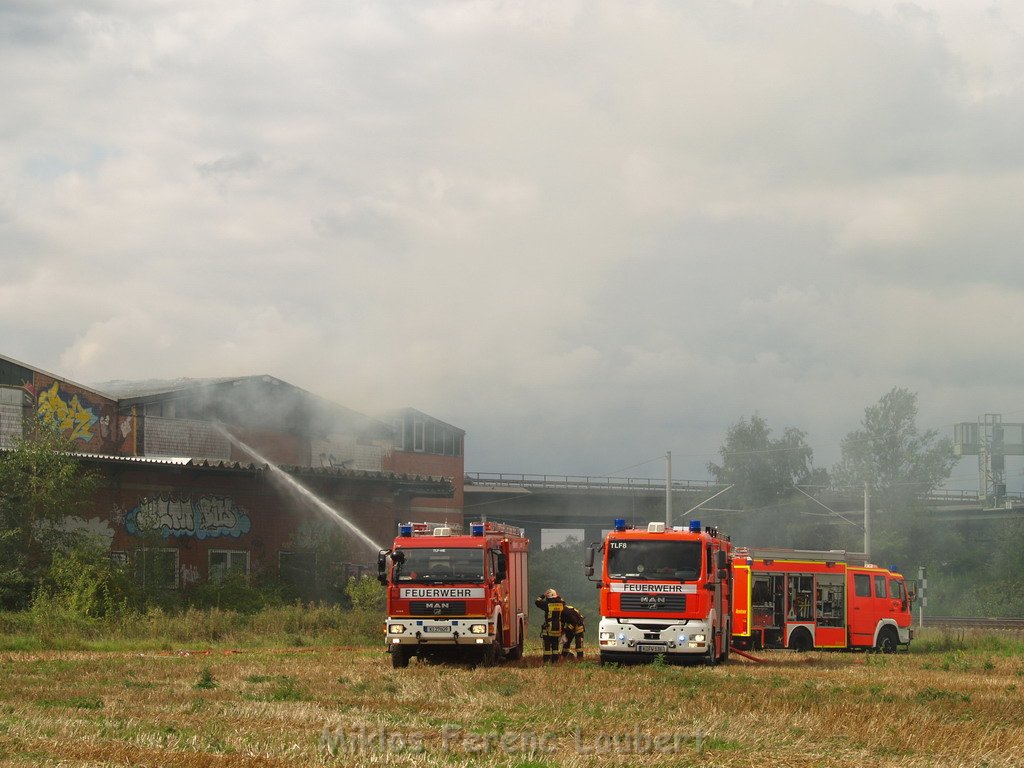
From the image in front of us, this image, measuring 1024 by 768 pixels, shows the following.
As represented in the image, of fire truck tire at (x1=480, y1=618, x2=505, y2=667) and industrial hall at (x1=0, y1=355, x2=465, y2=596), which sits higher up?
industrial hall at (x1=0, y1=355, x2=465, y2=596)

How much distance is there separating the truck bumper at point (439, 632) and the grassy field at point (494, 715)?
26.1 inches

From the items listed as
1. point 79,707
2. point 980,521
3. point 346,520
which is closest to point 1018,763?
point 79,707

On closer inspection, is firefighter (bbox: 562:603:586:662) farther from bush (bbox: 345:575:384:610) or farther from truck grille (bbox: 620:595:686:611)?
bush (bbox: 345:575:384:610)

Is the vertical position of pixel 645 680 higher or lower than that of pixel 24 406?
lower

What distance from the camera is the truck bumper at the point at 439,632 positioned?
2672 centimetres

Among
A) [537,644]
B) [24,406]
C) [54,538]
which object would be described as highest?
[24,406]

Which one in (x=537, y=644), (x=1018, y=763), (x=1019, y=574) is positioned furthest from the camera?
(x=1019, y=574)

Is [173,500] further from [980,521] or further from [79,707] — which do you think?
[980,521]

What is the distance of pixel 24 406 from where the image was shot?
47469 mm

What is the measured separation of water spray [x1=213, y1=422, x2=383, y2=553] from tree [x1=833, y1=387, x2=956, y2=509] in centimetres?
5398

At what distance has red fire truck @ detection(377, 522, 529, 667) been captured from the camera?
26.8 meters

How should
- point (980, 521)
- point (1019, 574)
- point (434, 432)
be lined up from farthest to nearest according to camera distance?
point (980, 521) → point (1019, 574) → point (434, 432)

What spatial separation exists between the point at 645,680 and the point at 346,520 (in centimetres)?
3261

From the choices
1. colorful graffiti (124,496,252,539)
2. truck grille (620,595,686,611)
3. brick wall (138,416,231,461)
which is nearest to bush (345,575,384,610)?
colorful graffiti (124,496,252,539)
